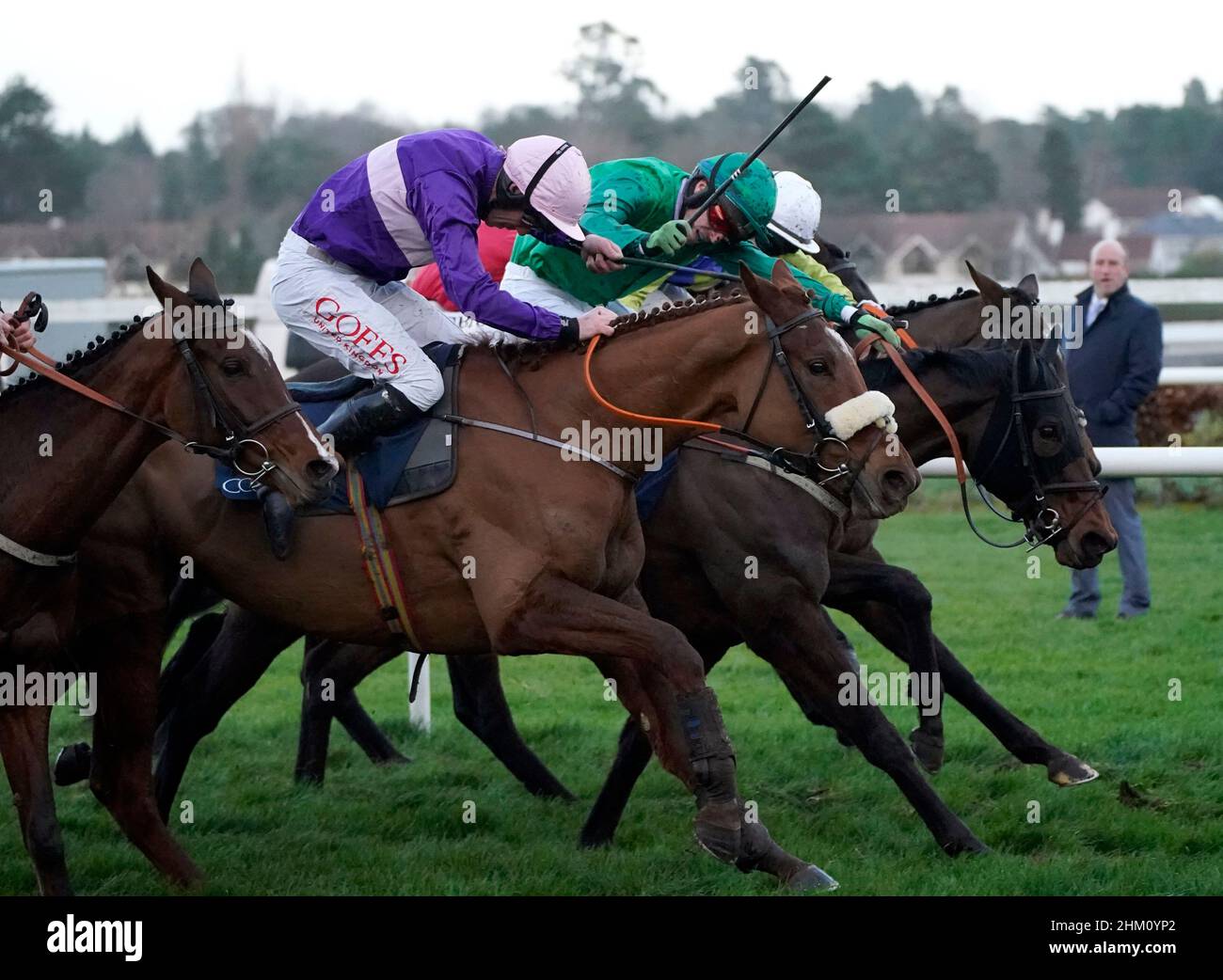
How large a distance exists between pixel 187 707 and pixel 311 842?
0.60m

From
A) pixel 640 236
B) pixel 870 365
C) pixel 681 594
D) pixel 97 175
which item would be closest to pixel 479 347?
pixel 640 236

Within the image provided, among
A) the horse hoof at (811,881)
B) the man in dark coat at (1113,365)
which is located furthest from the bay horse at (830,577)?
the man in dark coat at (1113,365)

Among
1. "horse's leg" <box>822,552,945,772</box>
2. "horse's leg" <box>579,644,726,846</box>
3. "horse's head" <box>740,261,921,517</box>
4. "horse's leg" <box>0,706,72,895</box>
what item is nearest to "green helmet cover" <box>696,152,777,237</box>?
"horse's head" <box>740,261,921,517</box>

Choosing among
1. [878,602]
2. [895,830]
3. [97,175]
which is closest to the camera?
[895,830]

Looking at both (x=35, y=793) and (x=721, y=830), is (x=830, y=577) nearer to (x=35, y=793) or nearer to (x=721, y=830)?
(x=721, y=830)

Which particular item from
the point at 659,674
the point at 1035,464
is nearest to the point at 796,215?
the point at 1035,464

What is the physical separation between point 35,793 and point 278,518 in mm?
964

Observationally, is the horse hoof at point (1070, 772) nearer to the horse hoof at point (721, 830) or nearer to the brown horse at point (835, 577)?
the brown horse at point (835, 577)

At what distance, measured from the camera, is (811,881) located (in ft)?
15.0

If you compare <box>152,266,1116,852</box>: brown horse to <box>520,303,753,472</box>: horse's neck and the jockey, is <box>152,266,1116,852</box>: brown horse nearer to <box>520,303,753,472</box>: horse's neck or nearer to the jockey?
<box>520,303,753,472</box>: horse's neck

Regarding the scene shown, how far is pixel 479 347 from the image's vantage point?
15.9 ft

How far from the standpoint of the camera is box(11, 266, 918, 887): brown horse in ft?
14.1
